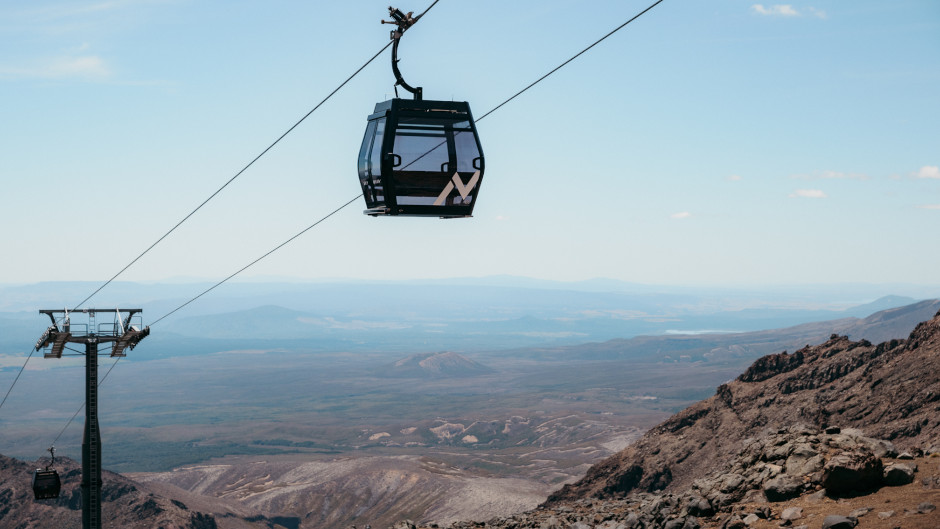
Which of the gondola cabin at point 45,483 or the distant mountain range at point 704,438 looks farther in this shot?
the distant mountain range at point 704,438

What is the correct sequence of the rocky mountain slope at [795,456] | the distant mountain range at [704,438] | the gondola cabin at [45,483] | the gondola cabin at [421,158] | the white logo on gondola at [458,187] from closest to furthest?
1. the gondola cabin at [421,158]
2. the white logo on gondola at [458,187]
3. the rocky mountain slope at [795,456]
4. the gondola cabin at [45,483]
5. the distant mountain range at [704,438]

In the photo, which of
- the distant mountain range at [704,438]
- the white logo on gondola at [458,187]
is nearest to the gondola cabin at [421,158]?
the white logo on gondola at [458,187]

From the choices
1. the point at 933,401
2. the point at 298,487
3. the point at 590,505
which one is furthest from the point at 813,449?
the point at 298,487

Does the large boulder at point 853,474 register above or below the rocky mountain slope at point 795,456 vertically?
above

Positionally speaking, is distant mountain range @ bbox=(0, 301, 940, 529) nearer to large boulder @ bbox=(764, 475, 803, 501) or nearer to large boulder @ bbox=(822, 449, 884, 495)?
large boulder @ bbox=(764, 475, 803, 501)

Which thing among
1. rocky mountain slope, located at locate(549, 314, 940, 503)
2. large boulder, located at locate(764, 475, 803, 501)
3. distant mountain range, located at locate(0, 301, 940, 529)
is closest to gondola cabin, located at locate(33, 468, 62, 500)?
distant mountain range, located at locate(0, 301, 940, 529)

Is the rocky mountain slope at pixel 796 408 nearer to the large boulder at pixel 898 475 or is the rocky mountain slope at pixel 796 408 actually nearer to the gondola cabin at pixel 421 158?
the large boulder at pixel 898 475

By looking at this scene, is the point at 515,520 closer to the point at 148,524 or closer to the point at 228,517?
the point at 148,524

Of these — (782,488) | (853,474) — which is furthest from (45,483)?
(853,474)
